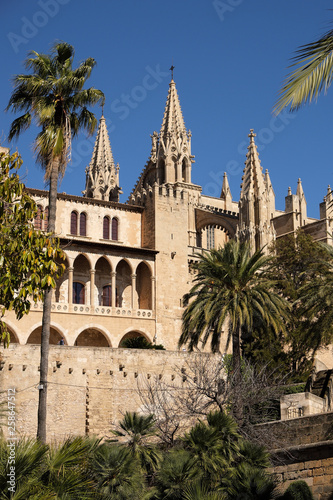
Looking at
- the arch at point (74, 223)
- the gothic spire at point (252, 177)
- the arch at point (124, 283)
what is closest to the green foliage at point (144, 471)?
the arch at point (124, 283)

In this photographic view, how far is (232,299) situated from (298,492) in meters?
10.8

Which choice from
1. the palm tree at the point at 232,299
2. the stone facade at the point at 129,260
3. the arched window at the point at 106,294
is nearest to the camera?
the palm tree at the point at 232,299

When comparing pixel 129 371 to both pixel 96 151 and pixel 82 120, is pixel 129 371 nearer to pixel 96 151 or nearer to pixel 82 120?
pixel 82 120

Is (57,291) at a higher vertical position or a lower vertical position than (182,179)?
lower

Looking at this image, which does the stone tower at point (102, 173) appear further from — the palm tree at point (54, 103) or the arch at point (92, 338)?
the palm tree at point (54, 103)

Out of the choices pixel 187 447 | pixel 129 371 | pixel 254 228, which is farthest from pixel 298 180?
pixel 187 447

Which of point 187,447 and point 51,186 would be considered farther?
point 51,186

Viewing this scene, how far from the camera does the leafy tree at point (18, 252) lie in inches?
575

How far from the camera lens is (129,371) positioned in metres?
32.7

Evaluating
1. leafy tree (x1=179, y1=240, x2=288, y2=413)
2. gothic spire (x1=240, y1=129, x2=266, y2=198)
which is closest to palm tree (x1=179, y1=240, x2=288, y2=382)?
leafy tree (x1=179, y1=240, x2=288, y2=413)

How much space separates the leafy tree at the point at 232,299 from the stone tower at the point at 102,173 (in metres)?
33.3

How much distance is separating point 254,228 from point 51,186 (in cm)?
3027

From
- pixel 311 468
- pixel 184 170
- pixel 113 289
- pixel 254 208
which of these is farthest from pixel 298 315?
pixel 184 170

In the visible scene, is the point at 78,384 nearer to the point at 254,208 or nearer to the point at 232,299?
the point at 232,299
